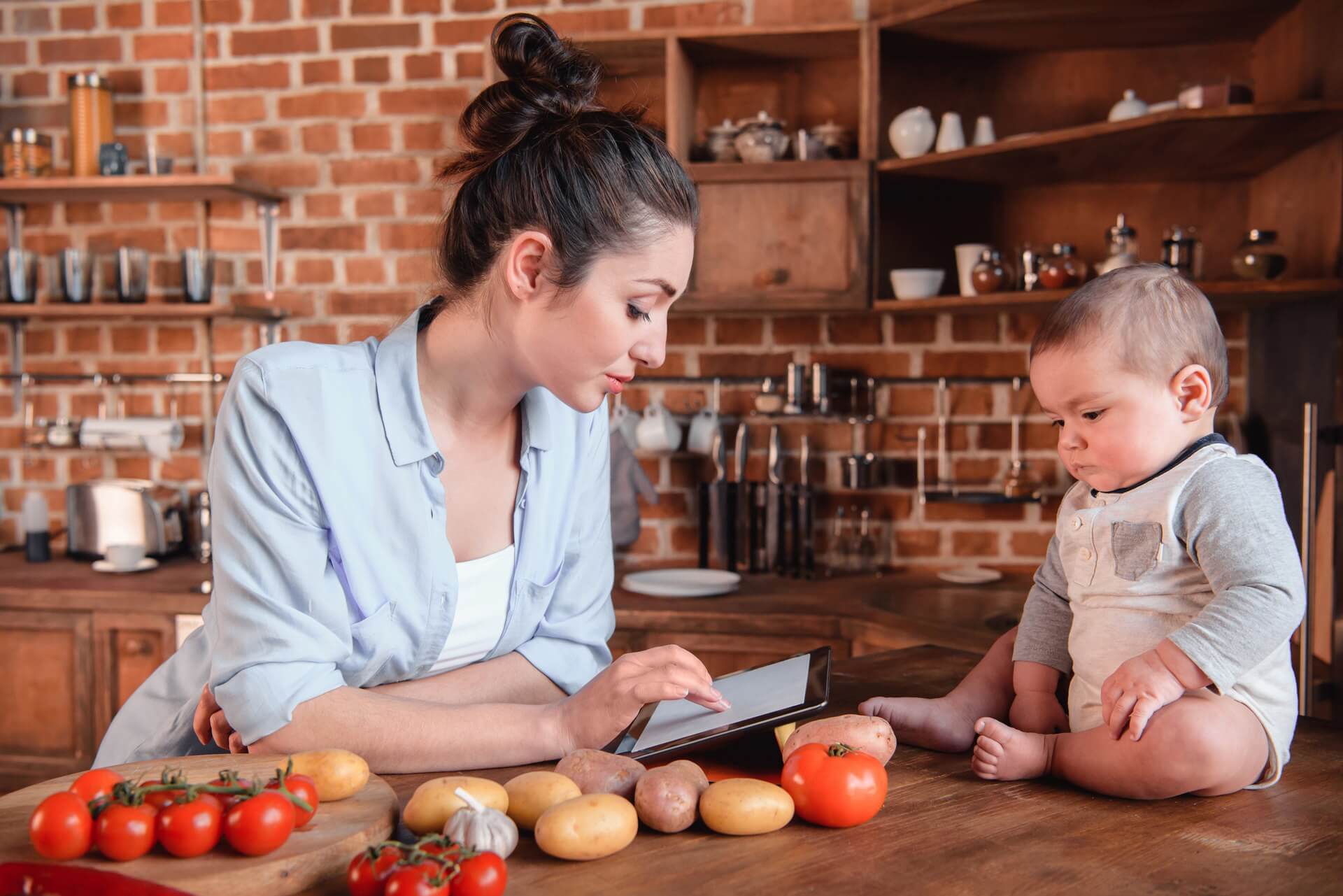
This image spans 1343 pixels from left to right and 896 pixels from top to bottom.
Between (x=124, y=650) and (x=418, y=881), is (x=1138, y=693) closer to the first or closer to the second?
(x=418, y=881)

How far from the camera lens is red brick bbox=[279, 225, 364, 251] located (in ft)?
10.8

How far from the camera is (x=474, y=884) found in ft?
2.56

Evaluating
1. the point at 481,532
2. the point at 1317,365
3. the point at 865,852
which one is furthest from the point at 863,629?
the point at 865,852

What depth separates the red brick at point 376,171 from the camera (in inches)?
128

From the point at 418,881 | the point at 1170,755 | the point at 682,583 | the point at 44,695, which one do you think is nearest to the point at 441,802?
the point at 418,881

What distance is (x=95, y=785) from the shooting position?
89 centimetres

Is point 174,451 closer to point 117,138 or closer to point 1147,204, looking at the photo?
point 117,138

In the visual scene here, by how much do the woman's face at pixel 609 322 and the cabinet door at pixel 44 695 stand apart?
79.1 inches

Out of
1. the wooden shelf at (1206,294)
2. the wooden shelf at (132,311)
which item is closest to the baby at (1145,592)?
the wooden shelf at (1206,294)

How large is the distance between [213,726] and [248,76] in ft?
8.39

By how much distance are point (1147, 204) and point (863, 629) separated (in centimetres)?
133

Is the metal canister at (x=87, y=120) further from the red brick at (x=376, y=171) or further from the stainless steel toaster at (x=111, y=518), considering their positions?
the stainless steel toaster at (x=111, y=518)

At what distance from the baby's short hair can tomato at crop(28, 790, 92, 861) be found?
1.01 metres

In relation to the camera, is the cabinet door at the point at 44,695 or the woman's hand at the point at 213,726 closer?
the woman's hand at the point at 213,726
